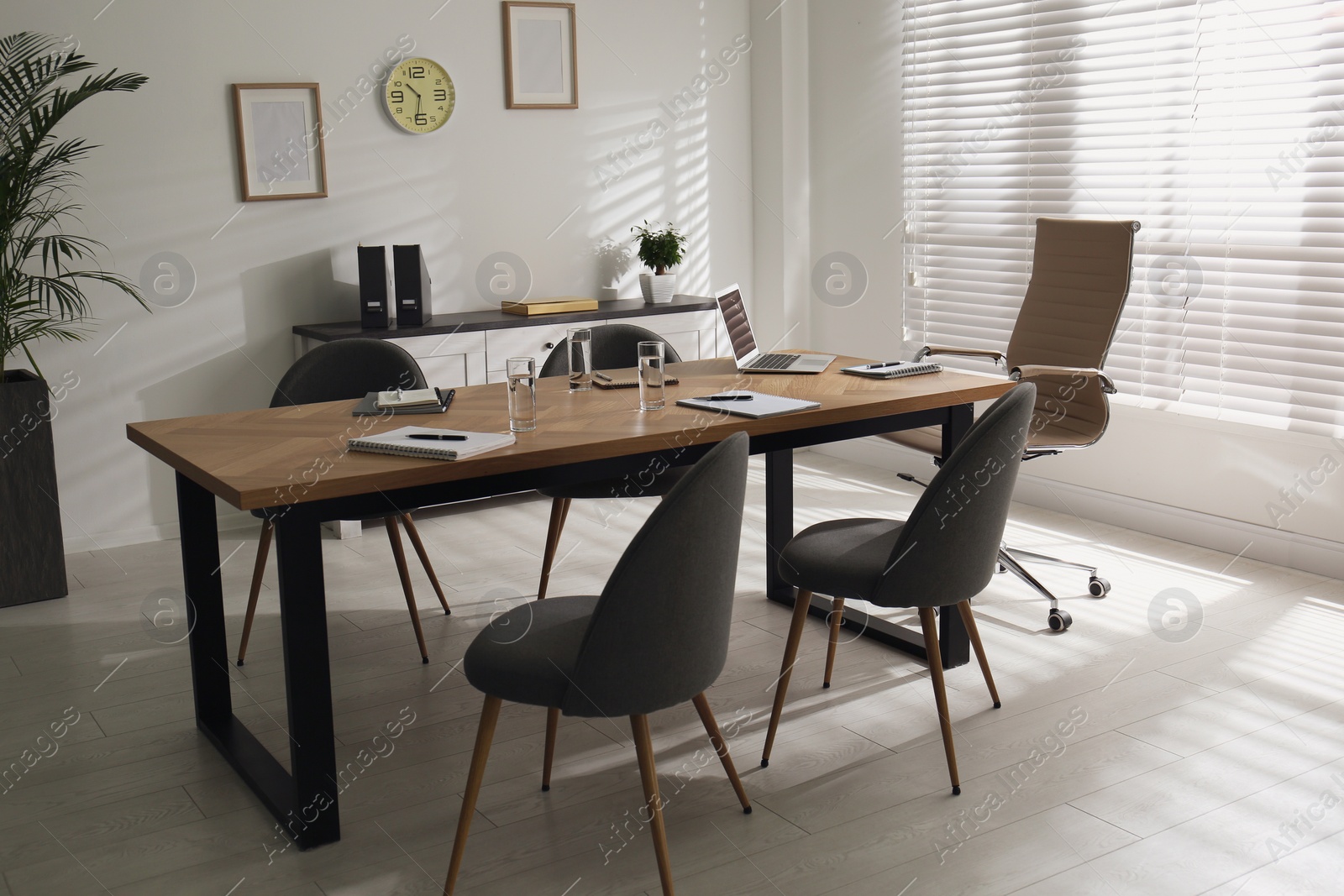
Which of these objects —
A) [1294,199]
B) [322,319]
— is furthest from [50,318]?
[1294,199]

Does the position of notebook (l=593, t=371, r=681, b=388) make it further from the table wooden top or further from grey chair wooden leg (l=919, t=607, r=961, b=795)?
Result: grey chair wooden leg (l=919, t=607, r=961, b=795)

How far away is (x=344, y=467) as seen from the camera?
90.7 inches

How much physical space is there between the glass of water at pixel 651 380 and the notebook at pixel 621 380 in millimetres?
345

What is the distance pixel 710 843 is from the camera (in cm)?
230

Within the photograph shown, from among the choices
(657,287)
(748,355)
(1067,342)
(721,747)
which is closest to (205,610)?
(721,747)

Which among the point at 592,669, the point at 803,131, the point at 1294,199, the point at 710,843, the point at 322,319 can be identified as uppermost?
the point at 803,131

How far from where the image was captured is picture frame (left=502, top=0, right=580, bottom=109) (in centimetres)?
519

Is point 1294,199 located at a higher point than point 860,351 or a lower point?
higher

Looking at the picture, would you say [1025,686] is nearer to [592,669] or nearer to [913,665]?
[913,665]

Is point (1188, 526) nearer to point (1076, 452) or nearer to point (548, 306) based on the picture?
point (1076, 452)

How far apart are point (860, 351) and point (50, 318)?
3618 millimetres

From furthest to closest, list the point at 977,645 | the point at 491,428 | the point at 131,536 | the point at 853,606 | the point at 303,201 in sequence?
the point at 303,201
the point at 131,536
the point at 853,606
the point at 977,645
the point at 491,428

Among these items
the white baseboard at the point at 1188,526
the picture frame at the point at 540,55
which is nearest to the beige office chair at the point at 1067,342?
the white baseboard at the point at 1188,526

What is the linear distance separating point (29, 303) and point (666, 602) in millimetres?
2935
